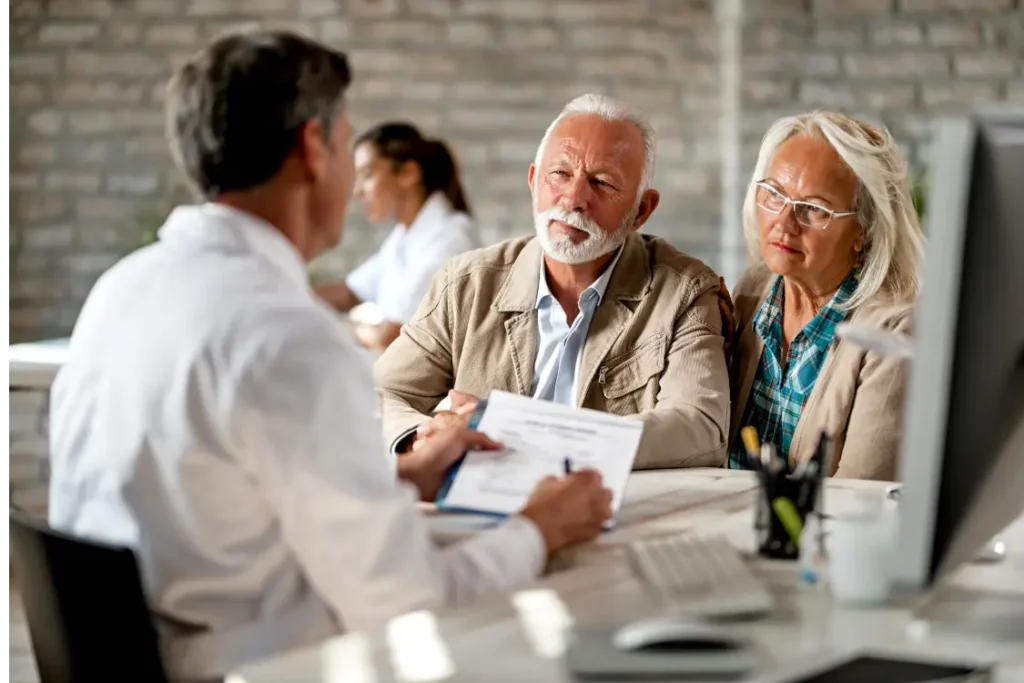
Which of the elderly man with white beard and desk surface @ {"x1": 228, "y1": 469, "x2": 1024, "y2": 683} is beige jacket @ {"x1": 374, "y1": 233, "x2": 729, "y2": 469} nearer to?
the elderly man with white beard

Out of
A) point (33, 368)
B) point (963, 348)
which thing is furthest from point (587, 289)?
point (33, 368)

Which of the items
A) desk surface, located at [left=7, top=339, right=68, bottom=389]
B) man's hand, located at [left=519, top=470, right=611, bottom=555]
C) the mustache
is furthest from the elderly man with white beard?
desk surface, located at [left=7, top=339, right=68, bottom=389]

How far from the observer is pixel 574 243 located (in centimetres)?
264

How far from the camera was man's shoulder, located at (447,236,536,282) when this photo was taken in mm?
2725

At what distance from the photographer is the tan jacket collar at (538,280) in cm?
266

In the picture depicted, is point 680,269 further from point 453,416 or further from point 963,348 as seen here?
point 963,348

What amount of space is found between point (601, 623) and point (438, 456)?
0.65 meters

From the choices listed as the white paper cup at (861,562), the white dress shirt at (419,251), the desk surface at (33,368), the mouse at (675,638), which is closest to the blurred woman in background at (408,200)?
the white dress shirt at (419,251)

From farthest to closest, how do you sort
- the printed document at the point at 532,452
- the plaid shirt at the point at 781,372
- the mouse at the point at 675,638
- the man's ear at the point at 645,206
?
the man's ear at the point at 645,206 < the plaid shirt at the point at 781,372 < the printed document at the point at 532,452 < the mouse at the point at 675,638

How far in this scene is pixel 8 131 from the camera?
580 centimetres

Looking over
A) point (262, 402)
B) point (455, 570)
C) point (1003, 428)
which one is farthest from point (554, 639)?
point (1003, 428)

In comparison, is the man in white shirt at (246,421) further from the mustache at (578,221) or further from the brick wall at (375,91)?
the brick wall at (375,91)

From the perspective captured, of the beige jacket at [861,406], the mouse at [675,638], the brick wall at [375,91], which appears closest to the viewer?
the mouse at [675,638]

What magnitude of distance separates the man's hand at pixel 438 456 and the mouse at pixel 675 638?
0.73 meters
